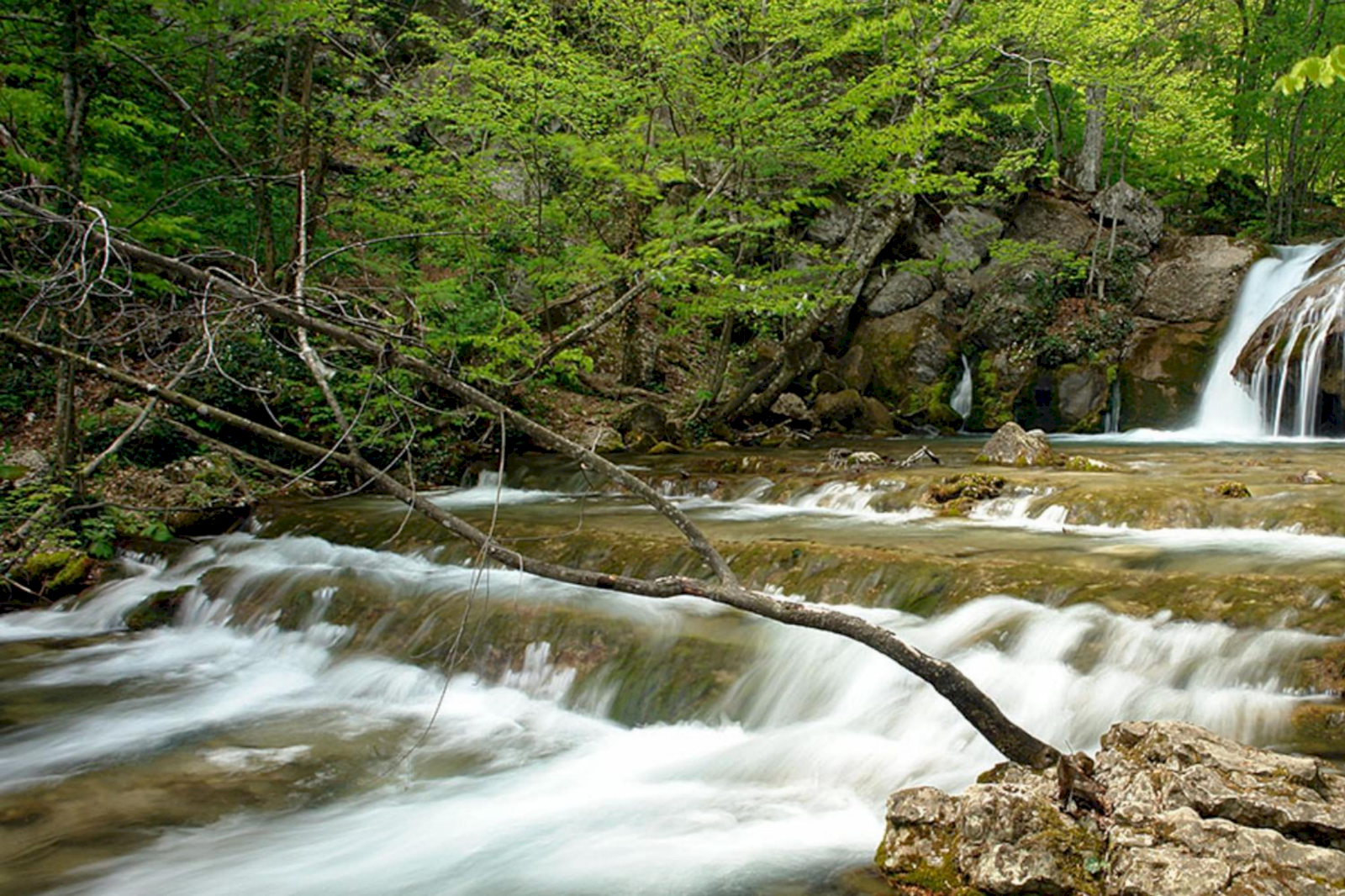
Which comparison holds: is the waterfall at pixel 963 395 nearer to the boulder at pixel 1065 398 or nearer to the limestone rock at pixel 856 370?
the boulder at pixel 1065 398

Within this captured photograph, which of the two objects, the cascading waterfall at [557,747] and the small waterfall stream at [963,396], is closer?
the cascading waterfall at [557,747]

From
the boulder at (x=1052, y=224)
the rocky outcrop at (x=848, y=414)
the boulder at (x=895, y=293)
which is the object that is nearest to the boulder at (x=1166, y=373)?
the boulder at (x=1052, y=224)

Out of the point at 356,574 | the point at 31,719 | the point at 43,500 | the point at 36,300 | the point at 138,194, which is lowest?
the point at 31,719

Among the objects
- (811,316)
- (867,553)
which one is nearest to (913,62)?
(811,316)

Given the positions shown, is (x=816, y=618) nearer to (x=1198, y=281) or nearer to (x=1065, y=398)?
(x=1065, y=398)

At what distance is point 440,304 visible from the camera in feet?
37.4

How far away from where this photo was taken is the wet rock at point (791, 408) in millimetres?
17219

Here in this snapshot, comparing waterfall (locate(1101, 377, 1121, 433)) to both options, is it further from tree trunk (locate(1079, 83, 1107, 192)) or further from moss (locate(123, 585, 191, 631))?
moss (locate(123, 585, 191, 631))

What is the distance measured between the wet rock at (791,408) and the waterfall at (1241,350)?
7.26 metres

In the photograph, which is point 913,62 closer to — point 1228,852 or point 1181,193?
point 1228,852

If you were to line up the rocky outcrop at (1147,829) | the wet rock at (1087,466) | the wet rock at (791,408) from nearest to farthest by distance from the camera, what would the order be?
the rocky outcrop at (1147,829)
the wet rock at (1087,466)
the wet rock at (791,408)

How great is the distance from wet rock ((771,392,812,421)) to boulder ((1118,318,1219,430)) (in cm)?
651

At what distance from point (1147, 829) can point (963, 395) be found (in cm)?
1695

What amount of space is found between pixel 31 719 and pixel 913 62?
13.4 m
